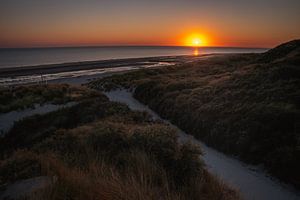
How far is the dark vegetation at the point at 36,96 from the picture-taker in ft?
78.2

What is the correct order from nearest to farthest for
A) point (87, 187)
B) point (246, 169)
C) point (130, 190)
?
1. point (130, 190)
2. point (87, 187)
3. point (246, 169)

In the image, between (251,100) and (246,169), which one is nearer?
(246,169)

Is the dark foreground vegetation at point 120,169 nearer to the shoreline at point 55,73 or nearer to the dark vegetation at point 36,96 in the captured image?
the dark vegetation at point 36,96

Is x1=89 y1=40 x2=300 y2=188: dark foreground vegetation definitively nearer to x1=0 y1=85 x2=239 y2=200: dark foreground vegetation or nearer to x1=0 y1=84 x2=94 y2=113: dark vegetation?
x1=0 y1=85 x2=239 y2=200: dark foreground vegetation

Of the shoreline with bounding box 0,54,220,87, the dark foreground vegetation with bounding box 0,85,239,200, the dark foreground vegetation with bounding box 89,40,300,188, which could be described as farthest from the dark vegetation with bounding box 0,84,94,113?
the shoreline with bounding box 0,54,220,87

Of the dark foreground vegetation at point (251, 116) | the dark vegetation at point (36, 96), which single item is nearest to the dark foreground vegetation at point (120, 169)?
the dark foreground vegetation at point (251, 116)

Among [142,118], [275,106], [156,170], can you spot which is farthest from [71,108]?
[156,170]

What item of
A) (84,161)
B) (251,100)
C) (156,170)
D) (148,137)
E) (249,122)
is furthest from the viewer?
(251,100)

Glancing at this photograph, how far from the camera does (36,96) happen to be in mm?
27203

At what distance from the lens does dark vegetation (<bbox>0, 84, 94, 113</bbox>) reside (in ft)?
78.2

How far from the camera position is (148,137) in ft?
27.3

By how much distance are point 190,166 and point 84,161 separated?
110 inches

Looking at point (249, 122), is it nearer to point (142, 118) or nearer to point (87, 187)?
→ point (142, 118)

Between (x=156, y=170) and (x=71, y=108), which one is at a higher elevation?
(x=156, y=170)
